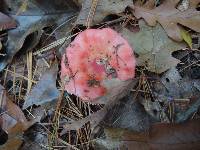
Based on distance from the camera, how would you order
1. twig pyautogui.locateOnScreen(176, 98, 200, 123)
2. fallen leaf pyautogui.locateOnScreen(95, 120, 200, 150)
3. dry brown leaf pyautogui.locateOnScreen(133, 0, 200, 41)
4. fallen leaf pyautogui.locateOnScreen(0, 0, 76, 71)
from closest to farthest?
fallen leaf pyautogui.locateOnScreen(95, 120, 200, 150)
twig pyautogui.locateOnScreen(176, 98, 200, 123)
dry brown leaf pyautogui.locateOnScreen(133, 0, 200, 41)
fallen leaf pyautogui.locateOnScreen(0, 0, 76, 71)

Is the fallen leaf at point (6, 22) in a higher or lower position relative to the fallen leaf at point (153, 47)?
higher

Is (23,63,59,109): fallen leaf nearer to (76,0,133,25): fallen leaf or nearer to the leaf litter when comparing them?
the leaf litter

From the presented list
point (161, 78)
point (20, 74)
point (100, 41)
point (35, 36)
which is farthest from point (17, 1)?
point (161, 78)

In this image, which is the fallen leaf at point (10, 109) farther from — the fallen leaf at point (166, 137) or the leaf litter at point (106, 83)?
the fallen leaf at point (166, 137)

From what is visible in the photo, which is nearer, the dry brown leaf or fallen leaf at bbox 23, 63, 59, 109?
the dry brown leaf

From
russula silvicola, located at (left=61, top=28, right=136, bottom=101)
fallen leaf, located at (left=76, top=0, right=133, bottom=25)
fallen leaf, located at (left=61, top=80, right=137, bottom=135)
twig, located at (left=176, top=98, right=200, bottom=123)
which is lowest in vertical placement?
twig, located at (left=176, top=98, right=200, bottom=123)

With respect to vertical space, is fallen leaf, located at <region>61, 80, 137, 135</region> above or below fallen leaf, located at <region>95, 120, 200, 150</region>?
above

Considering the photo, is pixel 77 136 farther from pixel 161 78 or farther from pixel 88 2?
pixel 88 2

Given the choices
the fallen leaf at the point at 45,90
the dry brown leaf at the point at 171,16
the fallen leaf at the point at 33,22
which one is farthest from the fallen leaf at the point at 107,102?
the fallen leaf at the point at 33,22

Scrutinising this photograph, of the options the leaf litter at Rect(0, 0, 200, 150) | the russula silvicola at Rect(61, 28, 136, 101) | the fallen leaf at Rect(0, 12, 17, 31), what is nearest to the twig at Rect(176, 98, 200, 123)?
the leaf litter at Rect(0, 0, 200, 150)
